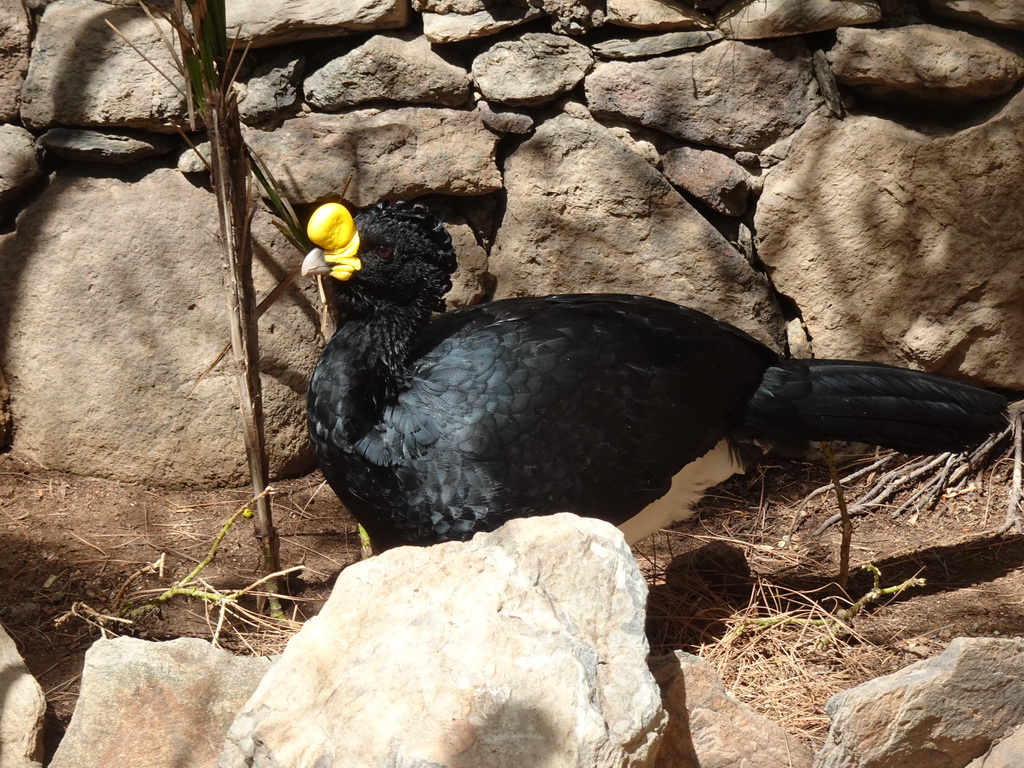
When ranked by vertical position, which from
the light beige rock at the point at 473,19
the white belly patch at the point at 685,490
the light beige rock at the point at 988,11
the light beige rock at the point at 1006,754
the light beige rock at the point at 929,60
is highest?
the light beige rock at the point at 988,11

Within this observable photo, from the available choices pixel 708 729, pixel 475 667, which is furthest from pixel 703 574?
pixel 475 667

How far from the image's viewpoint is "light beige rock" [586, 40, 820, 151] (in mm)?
3641

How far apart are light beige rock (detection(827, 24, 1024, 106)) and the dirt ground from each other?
1441 mm

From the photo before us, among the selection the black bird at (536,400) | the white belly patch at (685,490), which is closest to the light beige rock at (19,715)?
the black bird at (536,400)

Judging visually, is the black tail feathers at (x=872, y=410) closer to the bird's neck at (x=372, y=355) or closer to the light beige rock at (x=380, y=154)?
the bird's neck at (x=372, y=355)

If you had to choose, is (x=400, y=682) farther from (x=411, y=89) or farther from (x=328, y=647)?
(x=411, y=89)

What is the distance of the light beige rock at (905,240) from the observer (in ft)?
11.9

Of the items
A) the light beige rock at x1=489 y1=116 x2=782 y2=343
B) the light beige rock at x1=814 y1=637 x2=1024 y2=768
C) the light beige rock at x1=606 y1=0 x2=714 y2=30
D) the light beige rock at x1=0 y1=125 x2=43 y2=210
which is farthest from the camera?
the light beige rock at x1=489 y1=116 x2=782 y2=343

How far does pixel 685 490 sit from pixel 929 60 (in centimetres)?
169

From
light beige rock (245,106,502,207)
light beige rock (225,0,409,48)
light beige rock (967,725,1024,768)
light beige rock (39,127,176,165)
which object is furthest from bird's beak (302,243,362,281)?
light beige rock (967,725,1024,768)

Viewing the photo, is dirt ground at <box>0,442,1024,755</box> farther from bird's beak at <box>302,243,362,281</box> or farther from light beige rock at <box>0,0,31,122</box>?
light beige rock at <box>0,0,31,122</box>

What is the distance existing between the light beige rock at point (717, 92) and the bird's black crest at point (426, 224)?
102 centimetres

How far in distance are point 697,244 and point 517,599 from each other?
2.11 meters

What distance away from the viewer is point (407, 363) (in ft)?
10.0
